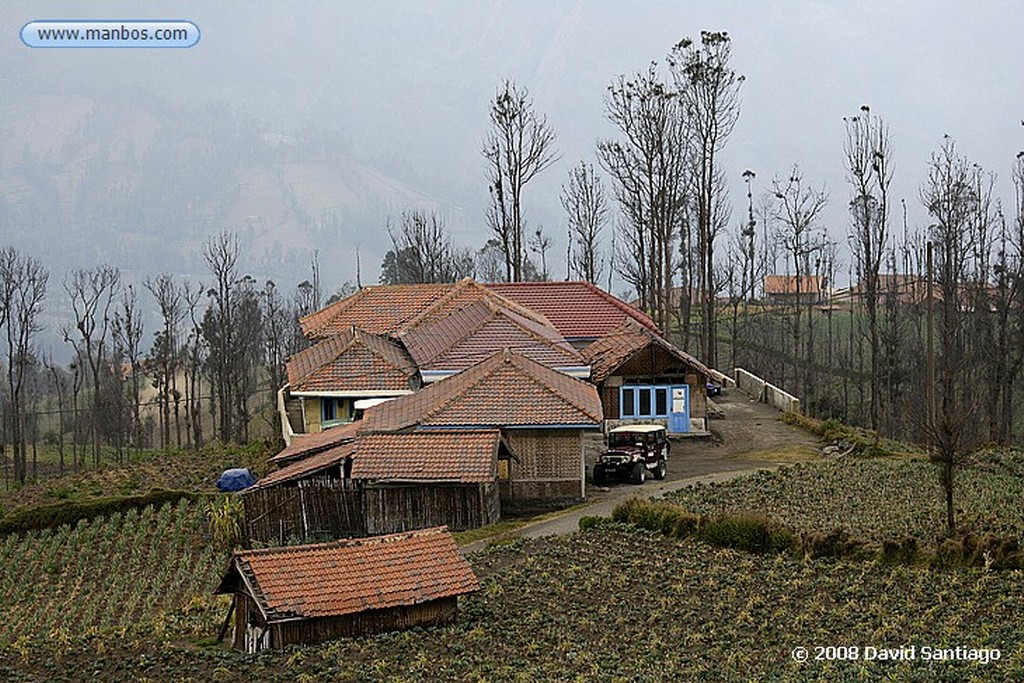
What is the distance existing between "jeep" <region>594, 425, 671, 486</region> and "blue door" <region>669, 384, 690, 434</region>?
16.5ft

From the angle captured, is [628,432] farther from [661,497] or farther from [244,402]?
[244,402]

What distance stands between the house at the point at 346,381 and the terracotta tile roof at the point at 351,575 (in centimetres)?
1314

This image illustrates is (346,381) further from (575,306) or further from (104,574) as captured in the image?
(575,306)

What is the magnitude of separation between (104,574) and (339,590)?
9.00 metres

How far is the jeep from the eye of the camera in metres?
27.0

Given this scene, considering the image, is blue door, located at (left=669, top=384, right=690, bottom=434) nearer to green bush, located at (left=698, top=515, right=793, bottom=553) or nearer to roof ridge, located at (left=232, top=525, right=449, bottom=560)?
→ green bush, located at (left=698, top=515, right=793, bottom=553)

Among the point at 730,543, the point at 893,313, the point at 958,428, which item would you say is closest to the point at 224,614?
the point at 730,543

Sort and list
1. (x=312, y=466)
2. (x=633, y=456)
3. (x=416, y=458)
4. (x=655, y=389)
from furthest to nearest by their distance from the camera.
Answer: (x=655, y=389), (x=633, y=456), (x=312, y=466), (x=416, y=458)

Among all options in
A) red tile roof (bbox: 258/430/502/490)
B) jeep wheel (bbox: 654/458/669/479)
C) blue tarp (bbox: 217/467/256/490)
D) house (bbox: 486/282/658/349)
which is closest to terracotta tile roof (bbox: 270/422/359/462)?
red tile roof (bbox: 258/430/502/490)

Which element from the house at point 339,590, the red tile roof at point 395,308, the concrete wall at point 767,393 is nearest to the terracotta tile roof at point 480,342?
the red tile roof at point 395,308

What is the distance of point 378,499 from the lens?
2384 cm

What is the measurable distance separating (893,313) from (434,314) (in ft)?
67.7

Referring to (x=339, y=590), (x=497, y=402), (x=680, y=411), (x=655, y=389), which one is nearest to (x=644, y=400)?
(x=655, y=389)

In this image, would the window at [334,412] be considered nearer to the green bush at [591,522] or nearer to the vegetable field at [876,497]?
the vegetable field at [876,497]
